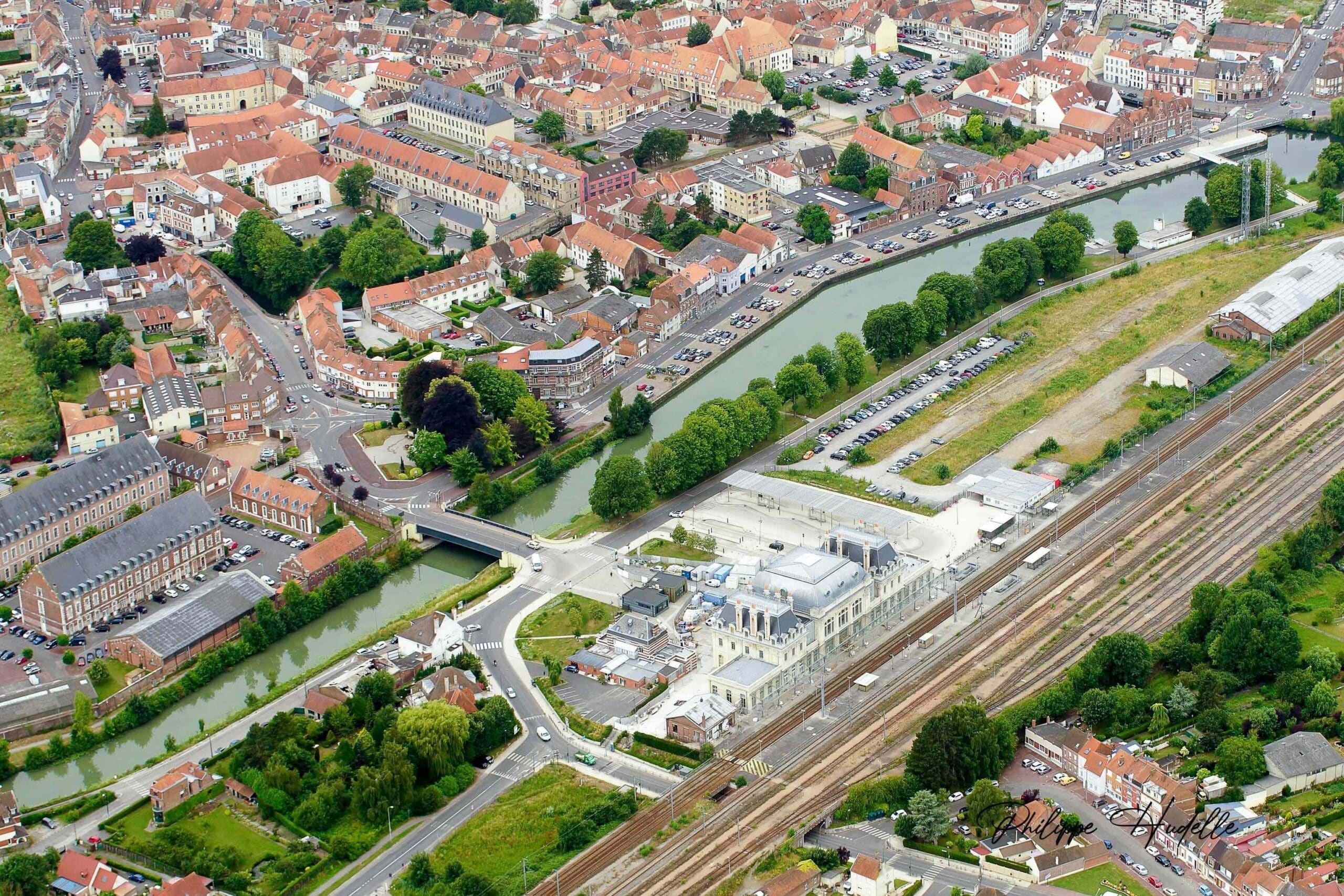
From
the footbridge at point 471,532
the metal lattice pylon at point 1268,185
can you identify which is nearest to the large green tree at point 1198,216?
the metal lattice pylon at point 1268,185

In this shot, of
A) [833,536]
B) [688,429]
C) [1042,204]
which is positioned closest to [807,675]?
[833,536]

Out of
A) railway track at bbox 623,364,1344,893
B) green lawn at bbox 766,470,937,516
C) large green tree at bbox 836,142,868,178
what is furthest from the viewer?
large green tree at bbox 836,142,868,178

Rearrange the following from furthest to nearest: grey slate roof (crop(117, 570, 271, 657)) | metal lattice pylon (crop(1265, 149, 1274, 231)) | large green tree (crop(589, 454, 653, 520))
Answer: metal lattice pylon (crop(1265, 149, 1274, 231)), large green tree (crop(589, 454, 653, 520)), grey slate roof (crop(117, 570, 271, 657))

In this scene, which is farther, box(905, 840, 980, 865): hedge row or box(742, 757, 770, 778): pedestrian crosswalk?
box(742, 757, 770, 778): pedestrian crosswalk

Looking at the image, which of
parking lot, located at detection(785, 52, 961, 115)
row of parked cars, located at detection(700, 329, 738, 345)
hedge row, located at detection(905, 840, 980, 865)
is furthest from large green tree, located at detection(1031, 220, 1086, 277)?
hedge row, located at detection(905, 840, 980, 865)

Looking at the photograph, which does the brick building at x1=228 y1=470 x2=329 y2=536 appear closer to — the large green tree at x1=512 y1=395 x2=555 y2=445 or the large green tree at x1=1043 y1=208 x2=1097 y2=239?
the large green tree at x1=512 y1=395 x2=555 y2=445

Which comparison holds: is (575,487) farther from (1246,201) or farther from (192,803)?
(1246,201)

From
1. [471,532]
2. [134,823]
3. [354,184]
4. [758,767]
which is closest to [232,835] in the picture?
[134,823]

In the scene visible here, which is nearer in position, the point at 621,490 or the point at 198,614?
the point at 198,614
